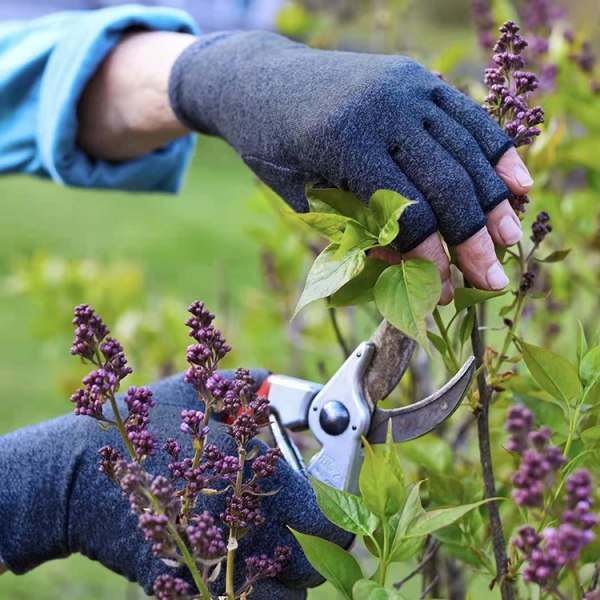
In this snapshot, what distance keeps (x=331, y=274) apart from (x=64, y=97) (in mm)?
1054

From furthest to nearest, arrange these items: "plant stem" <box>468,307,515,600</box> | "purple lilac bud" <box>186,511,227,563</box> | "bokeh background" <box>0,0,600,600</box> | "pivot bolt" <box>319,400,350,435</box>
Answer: "bokeh background" <box>0,0,600,600</box> < "pivot bolt" <box>319,400,350,435</box> < "plant stem" <box>468,307,515,600</box> < "purple lilac bud" <box>186,511,227,563</box>

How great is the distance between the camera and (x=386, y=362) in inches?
39.6

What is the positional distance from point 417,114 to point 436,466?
0.43 meters

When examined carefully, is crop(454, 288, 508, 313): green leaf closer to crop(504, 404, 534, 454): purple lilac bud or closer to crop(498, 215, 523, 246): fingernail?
crop(498, 215, 523, 246): fingernail

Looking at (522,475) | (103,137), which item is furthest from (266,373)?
(103,137)

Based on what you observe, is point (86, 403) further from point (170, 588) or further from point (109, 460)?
point (170, 588)

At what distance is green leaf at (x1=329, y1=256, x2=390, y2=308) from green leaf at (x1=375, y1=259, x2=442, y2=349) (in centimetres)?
4

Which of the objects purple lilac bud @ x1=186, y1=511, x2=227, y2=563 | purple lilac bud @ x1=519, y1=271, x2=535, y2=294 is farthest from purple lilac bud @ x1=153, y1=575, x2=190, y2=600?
purple lilac bud @ x1=519, y1=271, x2=535, y2=294

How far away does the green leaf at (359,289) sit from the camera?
873 millimetres

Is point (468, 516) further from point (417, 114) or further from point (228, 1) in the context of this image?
point (228, 1)

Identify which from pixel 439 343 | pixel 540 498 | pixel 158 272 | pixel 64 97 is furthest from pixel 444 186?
pixel 158 272

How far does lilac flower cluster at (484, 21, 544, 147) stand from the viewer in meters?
0.88

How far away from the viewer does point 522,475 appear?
0.60m

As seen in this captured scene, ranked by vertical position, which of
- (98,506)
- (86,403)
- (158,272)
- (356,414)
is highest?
(86,403)
